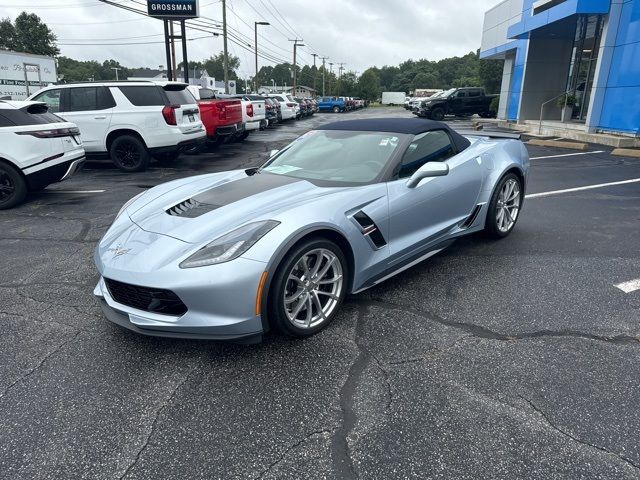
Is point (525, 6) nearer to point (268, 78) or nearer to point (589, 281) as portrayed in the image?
point (589, 281)

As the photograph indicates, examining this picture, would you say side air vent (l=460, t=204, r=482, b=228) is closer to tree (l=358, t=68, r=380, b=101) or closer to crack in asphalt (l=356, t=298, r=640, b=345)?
crack in asphalt (l=356, t=298, r=640, b=345)

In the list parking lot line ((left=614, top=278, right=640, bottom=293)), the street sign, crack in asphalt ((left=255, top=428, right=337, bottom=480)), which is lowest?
crack in asphalt ((left=255, top=428, right=337, bottom=480))

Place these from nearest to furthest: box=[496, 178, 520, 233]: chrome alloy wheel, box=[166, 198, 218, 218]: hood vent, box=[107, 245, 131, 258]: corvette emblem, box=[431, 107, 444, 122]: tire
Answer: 1. box=[107, 245, 131, 258]: corvette emblem
2. box=[166, 198, 218, 218]: hood vent
3. box=[496, 178, 520, 233]: chrome alloy wheel
4. box=[431, 107, 444, 122]: tire

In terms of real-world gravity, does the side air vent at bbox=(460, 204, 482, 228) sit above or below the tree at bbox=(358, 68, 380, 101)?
below

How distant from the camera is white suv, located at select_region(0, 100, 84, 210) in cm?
643

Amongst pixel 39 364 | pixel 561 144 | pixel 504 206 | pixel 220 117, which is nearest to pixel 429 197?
pixel 504 206

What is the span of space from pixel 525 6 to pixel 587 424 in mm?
25497

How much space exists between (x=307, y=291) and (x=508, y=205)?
121 inches

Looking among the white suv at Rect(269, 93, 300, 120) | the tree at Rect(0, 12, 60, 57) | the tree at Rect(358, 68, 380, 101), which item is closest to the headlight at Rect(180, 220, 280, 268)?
the white suv at Rect(269, 93, 300, 120)

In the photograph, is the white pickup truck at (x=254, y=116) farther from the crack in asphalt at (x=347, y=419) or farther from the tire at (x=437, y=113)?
the tire at (x=437, y=113)

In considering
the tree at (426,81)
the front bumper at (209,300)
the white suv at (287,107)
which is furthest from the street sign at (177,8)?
the tree at (426,81)

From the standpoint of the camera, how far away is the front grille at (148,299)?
101 inches

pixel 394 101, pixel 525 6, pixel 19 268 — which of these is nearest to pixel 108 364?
pixel 19 268

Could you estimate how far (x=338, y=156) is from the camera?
389 cm
